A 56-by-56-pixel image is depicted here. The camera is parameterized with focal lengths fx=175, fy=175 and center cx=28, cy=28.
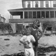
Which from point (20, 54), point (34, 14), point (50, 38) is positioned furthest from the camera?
point (34, 14)

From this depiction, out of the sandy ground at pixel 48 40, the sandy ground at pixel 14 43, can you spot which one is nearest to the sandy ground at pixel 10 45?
the sandy ground at pixel 14 43

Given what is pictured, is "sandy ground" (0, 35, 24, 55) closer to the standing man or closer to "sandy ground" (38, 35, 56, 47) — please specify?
"sandy ground" (38, 35, 56, 47)

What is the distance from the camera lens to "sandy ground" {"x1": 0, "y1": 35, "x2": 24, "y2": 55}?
874 cm

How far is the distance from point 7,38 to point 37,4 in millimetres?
31638

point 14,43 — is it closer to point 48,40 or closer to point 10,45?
point 10,45

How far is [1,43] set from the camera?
8992 mm

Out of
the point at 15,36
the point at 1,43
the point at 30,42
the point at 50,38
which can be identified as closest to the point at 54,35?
the point at 50,38

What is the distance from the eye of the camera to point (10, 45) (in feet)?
29.4

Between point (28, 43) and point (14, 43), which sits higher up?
point (28, 43)

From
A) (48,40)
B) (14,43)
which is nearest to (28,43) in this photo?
(14,43)

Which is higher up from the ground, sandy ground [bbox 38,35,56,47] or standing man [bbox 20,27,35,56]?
standing man [bbox 20,27,35,56]

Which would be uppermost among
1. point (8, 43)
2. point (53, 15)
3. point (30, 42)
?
point (30, 42)

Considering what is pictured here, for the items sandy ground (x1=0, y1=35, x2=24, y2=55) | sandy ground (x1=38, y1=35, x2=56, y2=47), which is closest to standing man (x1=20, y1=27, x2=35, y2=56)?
sandy ground (x1=0, y1=35, x2=24, y2=55)

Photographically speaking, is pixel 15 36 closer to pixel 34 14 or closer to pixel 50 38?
pixel 50 38
